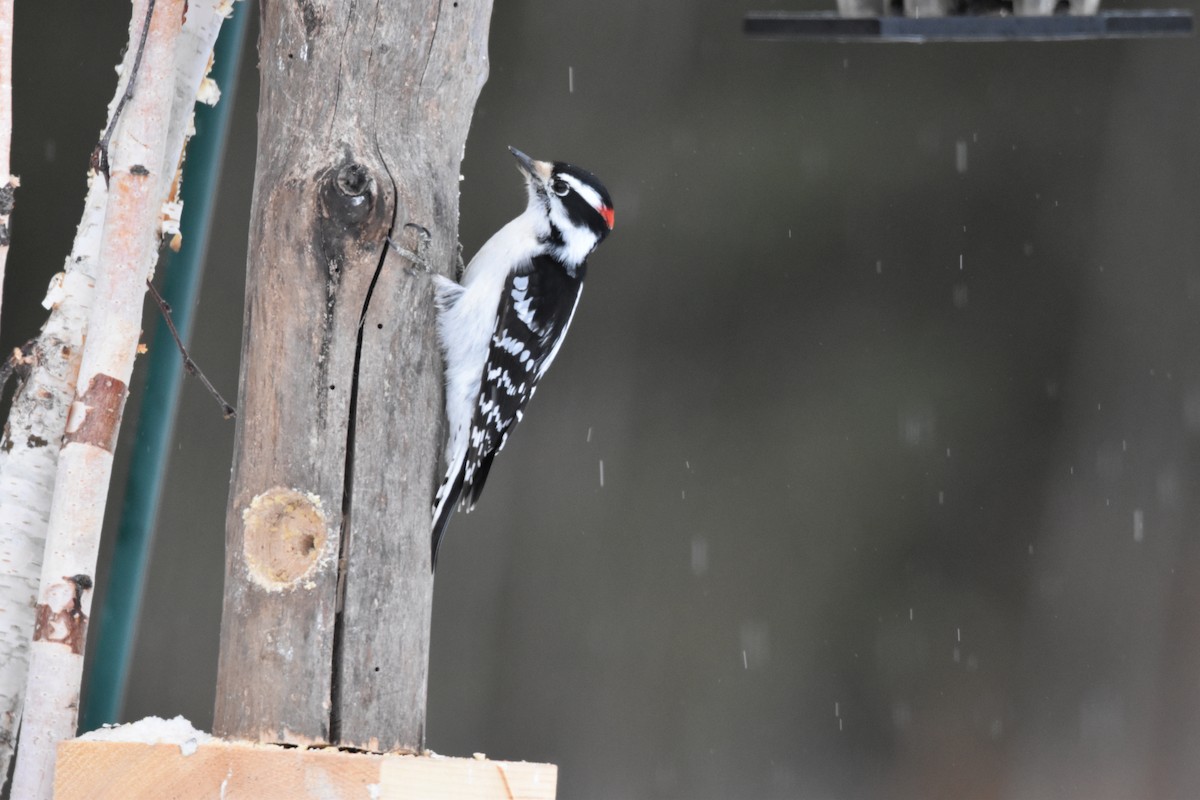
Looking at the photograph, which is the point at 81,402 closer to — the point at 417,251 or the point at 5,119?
the point at 5,119

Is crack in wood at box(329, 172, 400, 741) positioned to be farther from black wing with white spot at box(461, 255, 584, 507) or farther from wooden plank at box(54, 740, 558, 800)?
black wing with white spot at box(461, 255, 584, 507)

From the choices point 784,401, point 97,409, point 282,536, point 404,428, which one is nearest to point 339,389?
point 404,428

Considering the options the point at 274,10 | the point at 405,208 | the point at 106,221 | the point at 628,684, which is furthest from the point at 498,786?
the point at 628,684

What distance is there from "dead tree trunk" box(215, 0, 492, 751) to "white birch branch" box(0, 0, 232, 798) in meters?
0.18

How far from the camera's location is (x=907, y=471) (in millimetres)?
Result: 4840

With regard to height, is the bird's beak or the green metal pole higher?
the bird's beak

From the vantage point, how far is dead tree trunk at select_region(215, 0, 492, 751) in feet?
6.31

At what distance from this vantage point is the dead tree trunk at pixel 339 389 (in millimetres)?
1923

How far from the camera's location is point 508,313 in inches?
105

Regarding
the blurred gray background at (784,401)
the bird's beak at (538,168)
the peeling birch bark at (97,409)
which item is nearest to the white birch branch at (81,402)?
the peeling birch bark at (97,409)

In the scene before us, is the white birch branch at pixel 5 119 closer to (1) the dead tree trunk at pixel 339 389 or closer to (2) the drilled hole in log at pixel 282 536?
(1) the dead tree trunk at pixel 339 389

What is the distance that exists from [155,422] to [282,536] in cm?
88

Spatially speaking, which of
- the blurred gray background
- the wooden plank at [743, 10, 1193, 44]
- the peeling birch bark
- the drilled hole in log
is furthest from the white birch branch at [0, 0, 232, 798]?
the blurred gray background

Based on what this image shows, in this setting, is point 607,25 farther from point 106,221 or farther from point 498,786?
point 498,786
